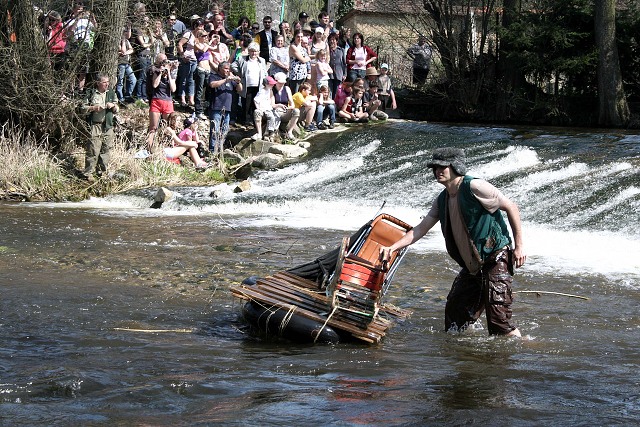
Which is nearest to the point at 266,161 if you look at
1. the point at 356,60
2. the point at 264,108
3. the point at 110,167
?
the point at 264,108

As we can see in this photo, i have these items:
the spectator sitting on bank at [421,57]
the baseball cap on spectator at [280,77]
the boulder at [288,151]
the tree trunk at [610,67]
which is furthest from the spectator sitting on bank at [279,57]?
the tree trunk at [610,67]

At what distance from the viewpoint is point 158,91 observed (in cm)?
1808

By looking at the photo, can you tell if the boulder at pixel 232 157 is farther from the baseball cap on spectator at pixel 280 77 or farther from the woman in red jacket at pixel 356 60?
the woman in red jacket at pixel 356 60

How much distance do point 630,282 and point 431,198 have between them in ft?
19.5

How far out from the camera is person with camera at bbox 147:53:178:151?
704 inches

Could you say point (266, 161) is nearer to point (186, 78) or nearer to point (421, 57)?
point (186, 78)

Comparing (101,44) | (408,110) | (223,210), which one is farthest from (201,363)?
(408,110)

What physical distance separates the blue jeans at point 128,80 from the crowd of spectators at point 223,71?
20mm

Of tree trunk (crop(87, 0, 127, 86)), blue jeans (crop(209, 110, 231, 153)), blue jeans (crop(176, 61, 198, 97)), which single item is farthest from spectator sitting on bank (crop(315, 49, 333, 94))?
tree trunk (crop(87, 0, 127, 86))

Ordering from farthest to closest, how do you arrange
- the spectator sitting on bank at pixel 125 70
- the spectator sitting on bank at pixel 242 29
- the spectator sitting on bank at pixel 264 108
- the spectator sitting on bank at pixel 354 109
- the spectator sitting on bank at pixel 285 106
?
1. the spectator sitting on bank at pixel 354 109
2. the spectator sitting on bank at pixel 242 29
3. the spectator sitting on bank at pixel 285 106
4. the spectator sitting on bank at pixel 264 108
5. the spectator sitting on bank at pixel 125 70

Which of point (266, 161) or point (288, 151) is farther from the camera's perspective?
point (288, 151)

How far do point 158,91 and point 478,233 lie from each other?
12.1 meters

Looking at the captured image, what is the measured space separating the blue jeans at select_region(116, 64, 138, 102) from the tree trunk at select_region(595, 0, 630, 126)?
10.9m

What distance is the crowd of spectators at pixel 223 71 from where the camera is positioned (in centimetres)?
1812
